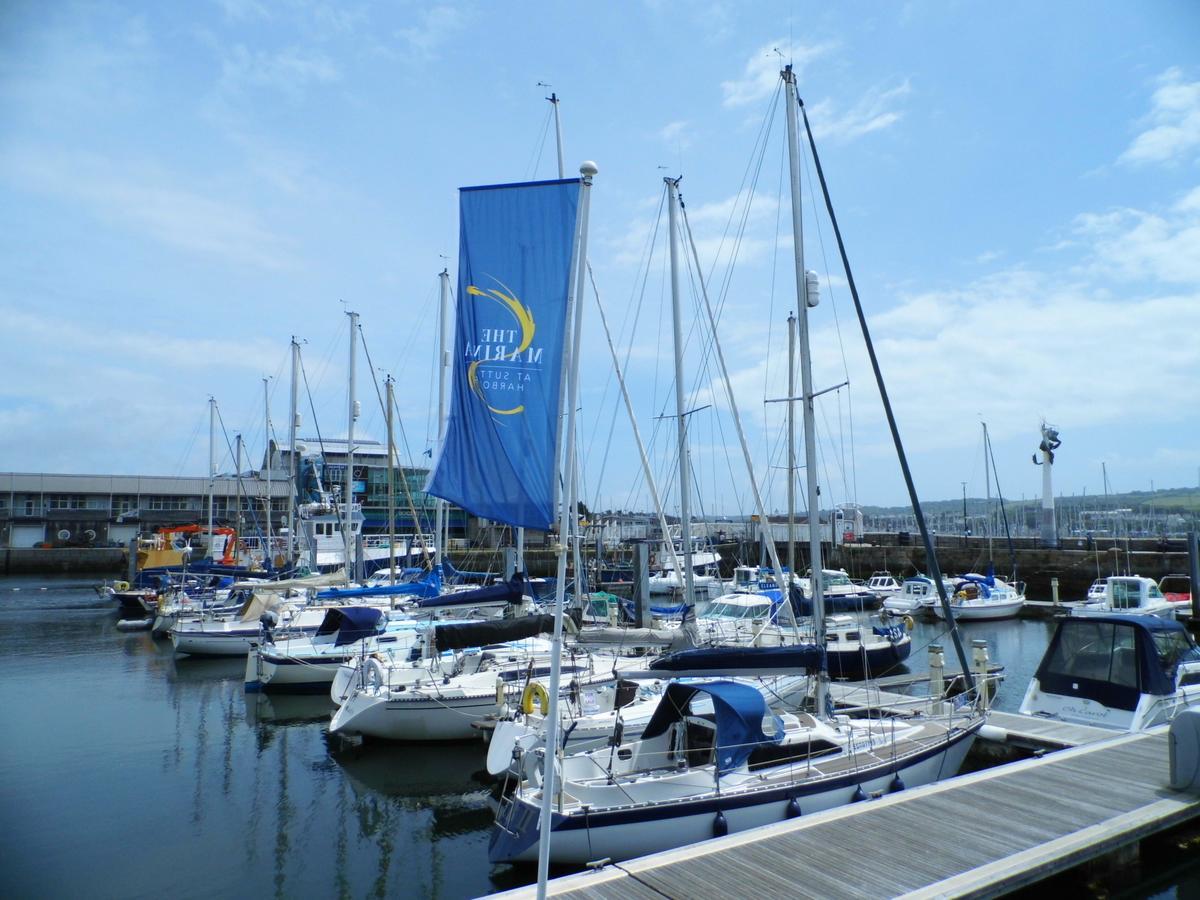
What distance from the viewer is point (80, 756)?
17.4 meters

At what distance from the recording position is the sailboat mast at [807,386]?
13.5 meters

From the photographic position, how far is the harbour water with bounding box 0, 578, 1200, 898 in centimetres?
1132

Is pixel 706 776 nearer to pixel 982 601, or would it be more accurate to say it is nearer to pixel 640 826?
pixel 640 826

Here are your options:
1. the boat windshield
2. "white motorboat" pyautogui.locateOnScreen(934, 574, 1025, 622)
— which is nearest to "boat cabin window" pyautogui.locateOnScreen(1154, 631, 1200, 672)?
the boat windshield

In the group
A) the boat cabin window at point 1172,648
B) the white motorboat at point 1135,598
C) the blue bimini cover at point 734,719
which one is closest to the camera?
the blue bimini cover at point 734,719

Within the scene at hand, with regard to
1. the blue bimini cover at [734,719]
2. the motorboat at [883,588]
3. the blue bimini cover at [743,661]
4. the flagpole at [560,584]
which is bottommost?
the motorboat at [883,588]

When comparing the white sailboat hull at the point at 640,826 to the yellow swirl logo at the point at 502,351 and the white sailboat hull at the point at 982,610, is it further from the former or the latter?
the white sailboat hull at the point at 982,610

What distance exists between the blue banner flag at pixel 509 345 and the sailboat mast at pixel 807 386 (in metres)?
4.92

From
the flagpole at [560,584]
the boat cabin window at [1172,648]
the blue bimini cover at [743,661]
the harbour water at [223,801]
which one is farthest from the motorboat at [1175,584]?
the flagpole at [560,584]

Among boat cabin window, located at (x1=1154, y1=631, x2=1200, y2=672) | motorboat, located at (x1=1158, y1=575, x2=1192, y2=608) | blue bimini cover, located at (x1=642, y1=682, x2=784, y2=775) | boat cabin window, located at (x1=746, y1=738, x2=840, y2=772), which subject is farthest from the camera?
motorboat, located at (x1=1158, y1=575, x2=1192, y2=608)

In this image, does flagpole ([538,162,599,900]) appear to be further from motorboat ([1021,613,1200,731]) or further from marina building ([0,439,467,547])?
marina building ([0,439,467,547])

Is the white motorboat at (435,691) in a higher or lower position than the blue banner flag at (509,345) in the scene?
lower

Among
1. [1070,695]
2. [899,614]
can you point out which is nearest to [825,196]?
[1070,695]

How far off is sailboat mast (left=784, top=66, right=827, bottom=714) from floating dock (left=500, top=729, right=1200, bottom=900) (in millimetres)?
3459
